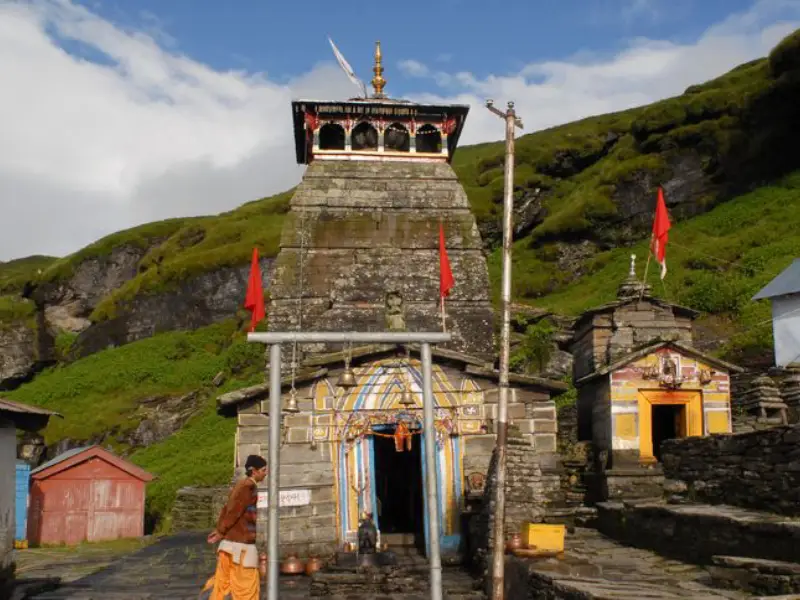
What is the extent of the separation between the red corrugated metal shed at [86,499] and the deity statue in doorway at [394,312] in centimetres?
A: 1168

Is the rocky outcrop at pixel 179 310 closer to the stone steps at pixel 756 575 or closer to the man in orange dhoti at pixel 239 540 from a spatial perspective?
the man in orange dhoti at pixel 239 540

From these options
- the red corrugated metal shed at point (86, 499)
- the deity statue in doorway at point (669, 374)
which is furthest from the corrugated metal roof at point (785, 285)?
the red corrugated metal shed at point (86, 499)

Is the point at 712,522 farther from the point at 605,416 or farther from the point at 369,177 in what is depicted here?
the point at 369,177

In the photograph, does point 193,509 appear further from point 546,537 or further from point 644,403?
point 546,537

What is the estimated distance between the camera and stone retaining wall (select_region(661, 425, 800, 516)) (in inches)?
451

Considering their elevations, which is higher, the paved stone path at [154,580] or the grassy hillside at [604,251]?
the grassy hillside at [604,251]

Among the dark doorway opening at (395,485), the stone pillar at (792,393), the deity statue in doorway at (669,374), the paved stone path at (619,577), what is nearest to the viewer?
the paved stone path at (619,577)

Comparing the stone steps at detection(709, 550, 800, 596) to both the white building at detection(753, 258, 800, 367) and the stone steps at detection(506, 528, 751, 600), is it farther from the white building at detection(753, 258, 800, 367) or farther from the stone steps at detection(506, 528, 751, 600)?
the white building at detection(753, 258, 800, 367)

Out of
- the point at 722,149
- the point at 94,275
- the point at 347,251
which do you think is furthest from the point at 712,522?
the point at 94,275

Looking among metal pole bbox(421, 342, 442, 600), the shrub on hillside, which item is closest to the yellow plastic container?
metal pole bbox(421, 342, 442, 600)

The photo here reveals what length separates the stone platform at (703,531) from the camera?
10141 mm

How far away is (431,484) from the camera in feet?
28.4

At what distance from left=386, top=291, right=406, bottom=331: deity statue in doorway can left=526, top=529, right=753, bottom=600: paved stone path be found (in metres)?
5.97

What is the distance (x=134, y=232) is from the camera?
231 feet
